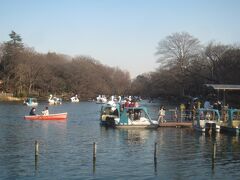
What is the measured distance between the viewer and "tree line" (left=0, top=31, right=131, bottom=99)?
130 meters

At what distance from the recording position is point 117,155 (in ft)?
96.9

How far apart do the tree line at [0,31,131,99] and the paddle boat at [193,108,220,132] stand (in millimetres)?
88091

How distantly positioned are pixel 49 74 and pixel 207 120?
102872 millimetres

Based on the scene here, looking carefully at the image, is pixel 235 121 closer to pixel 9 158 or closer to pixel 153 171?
pixel 153 171

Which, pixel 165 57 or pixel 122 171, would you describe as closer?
pixel 122 171

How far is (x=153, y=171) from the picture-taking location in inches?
967

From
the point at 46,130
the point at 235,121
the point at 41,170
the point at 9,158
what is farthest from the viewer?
the point at 46,130

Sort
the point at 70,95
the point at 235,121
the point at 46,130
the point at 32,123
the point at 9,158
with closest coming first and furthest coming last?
the point at 9,158 → the point at 235,121 → the point at 46,130 → the point at 32,123 → the point at 70,95

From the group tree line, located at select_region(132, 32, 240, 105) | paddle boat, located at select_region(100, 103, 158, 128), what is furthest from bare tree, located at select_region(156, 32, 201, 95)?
paddle boat, located at select_region(100, 103, 158, 128)

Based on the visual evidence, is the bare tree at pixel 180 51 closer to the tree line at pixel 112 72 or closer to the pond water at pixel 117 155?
the tree line at pixel 112 72

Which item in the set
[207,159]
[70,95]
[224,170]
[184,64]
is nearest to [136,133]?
[207,159]

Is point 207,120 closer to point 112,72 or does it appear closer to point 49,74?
point 49,74

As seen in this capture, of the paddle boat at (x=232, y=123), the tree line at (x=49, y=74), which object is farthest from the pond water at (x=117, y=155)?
the tree line at (x=49, y=74)

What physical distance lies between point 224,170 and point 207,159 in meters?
3.33
